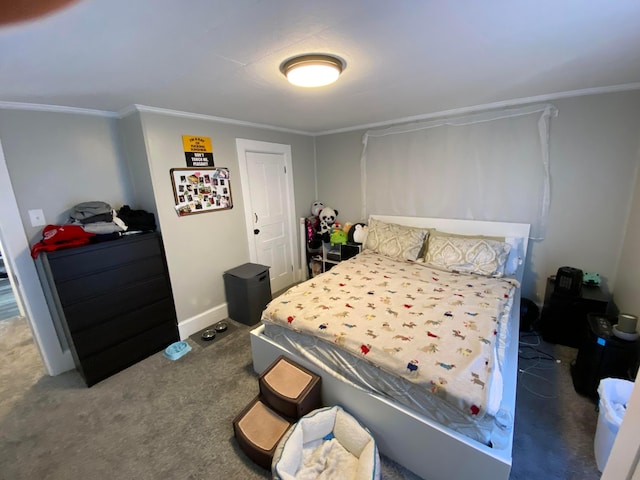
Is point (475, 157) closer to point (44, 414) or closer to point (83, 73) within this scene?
point (83, 73)

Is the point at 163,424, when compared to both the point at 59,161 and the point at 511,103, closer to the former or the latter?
the point at 59,161

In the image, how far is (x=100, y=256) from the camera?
2.04 meters

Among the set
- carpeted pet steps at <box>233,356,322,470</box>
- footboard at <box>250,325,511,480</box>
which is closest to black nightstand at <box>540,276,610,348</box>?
footboard at <box>250,325,511,480</box>

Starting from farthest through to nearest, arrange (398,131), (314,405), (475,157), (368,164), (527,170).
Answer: (368,164), (398,131), (475,157), (527,170), (314,405)

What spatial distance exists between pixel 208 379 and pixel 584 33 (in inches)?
120

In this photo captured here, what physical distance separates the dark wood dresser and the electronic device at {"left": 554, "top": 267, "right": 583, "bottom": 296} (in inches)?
135

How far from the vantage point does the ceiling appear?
39.8 inches

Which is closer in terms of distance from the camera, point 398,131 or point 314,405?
point 314,405

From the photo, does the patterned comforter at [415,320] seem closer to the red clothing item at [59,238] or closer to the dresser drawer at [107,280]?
the dresser drawer at [107,280]

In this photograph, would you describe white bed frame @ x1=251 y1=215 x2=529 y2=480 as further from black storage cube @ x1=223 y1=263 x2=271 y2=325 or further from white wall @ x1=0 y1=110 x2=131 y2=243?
white wall @ x1=0 y1=110 x2=131 y2=243

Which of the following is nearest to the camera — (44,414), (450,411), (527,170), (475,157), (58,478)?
(450,411)

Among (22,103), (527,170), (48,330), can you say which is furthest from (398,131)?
(48,330)

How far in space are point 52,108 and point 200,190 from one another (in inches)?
45.5

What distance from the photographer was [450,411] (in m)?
1.22
